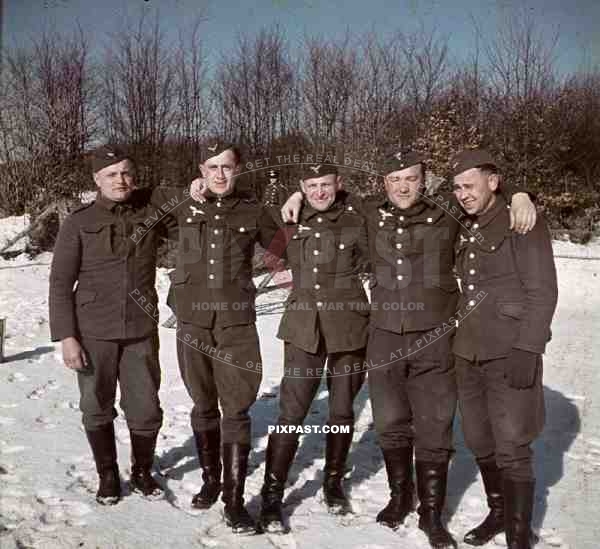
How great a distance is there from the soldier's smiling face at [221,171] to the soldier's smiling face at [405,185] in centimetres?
80

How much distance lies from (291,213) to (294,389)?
927mm

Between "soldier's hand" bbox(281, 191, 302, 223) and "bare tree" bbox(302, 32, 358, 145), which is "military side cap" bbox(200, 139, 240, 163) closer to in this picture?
"soldier's hand" bbox(281, 191, 302, 223)

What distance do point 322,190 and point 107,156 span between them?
44.5 inches

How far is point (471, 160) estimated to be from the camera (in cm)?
289

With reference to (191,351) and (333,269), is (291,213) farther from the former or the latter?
(191,351)

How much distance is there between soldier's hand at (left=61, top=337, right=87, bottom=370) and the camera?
127 inches

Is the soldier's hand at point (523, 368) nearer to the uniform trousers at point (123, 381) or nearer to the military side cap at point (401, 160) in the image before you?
the military side cap at point (401, 160)

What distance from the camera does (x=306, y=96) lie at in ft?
30.8

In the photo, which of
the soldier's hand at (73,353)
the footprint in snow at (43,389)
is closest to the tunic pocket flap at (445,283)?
the soldier's hand at (73,353)

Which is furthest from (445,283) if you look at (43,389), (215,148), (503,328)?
(43,389)

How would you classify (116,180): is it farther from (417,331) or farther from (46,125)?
(46,125)

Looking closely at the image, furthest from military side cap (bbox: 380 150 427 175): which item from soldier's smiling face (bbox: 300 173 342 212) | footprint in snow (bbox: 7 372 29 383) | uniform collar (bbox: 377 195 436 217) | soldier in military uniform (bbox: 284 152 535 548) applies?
footprint in snow (bbox: 7 372 29 383)

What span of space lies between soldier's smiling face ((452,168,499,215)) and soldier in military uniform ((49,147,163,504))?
1.64m

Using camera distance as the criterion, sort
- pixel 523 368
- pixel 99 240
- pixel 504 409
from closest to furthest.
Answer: pixel 523 368 < pixel 504 409 < pixel 99 240
